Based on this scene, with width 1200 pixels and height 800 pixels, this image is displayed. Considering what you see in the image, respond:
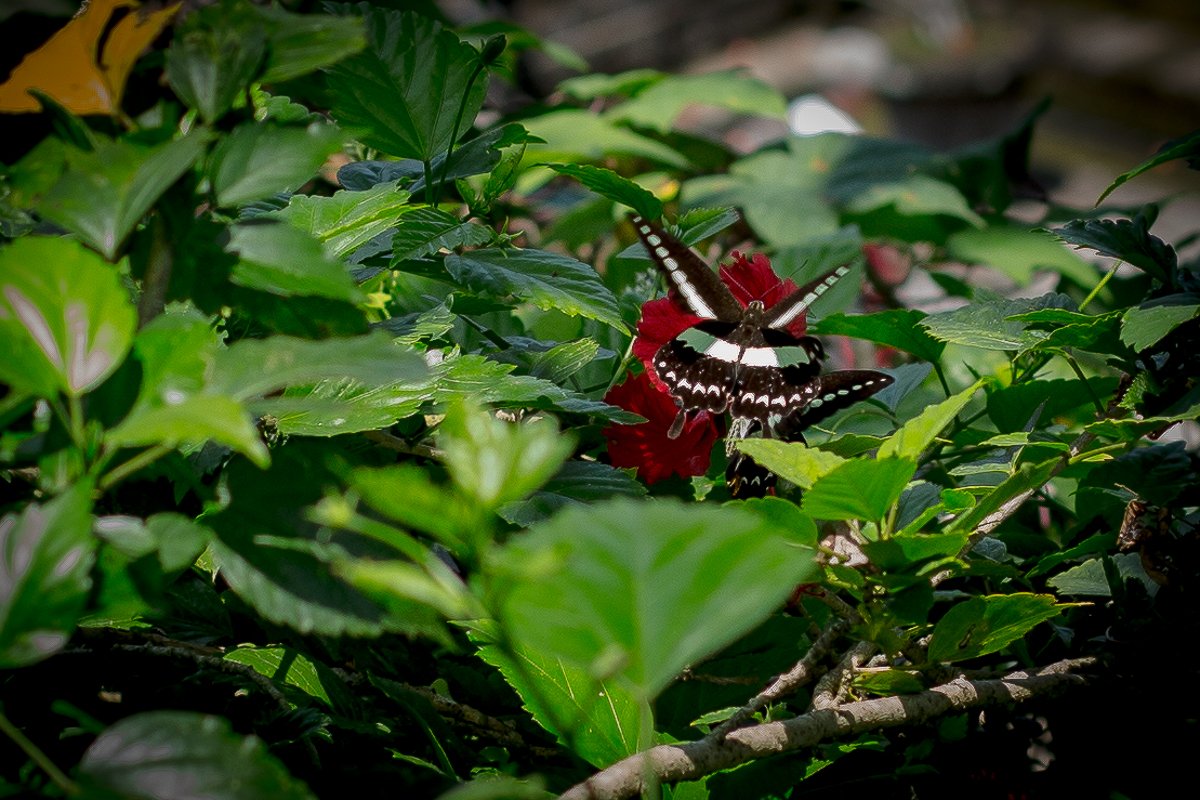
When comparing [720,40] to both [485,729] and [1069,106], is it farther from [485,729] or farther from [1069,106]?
[485,729]

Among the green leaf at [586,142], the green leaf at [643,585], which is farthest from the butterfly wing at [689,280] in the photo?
the green leaf at [586,142]

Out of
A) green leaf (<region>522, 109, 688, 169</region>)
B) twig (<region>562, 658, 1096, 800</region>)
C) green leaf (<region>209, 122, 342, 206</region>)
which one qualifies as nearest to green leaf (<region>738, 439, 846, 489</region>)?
twig (<region>562, 658, 1096, 800</region>)

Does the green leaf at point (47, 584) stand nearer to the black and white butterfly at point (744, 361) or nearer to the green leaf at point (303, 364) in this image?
the green leaf at point (303, 364)

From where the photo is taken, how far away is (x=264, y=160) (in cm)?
42

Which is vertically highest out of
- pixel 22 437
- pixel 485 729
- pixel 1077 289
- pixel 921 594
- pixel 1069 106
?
pixel 22 437

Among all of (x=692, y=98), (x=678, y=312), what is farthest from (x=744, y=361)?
(x=692, y=98)

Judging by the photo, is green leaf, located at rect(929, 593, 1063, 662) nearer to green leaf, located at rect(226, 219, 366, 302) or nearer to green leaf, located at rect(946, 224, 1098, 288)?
green leaf, located at rect(226, 219, 366, 302)

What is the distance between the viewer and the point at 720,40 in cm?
459

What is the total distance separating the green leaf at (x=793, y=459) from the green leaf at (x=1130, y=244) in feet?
0.91

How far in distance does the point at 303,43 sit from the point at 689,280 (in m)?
0.29

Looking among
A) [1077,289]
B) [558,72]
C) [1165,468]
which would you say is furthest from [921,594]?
[558,72]

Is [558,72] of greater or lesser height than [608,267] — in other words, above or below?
below

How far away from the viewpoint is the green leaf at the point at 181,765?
1.10ft

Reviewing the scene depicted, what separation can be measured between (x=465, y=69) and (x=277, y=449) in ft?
0.98
